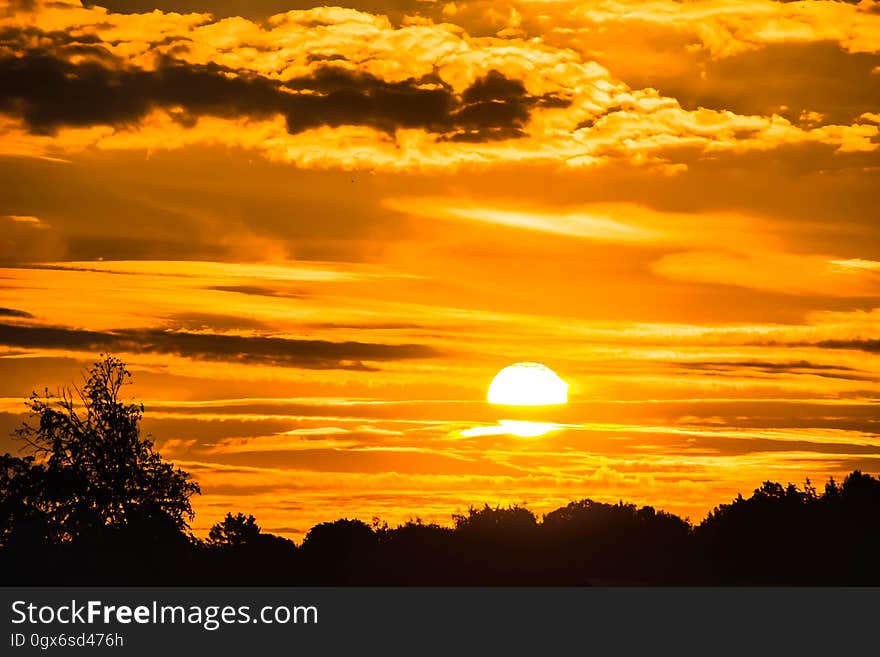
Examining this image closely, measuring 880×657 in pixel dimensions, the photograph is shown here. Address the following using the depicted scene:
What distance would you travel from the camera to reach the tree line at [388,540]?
84000 millimetres

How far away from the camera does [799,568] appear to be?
377ft

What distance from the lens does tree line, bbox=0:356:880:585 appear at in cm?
8400

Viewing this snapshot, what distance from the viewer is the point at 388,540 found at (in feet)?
394
